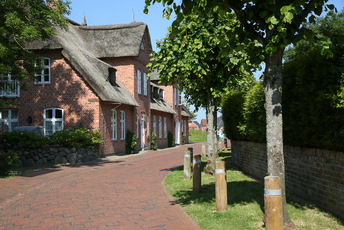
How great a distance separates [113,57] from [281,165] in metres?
22.8

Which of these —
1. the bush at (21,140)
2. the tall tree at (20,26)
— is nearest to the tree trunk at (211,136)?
the tall tree at (20,26)

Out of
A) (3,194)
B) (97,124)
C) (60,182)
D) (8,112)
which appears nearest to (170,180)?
(60,182)

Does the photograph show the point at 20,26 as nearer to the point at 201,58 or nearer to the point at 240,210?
the point at 201,58

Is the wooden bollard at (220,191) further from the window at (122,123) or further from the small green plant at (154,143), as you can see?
the small green plant at (154,143)

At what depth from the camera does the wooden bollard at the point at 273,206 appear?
15.6ft

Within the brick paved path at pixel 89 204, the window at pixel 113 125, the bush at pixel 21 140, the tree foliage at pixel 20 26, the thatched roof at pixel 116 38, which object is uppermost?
the thatched roof at pixel 116 38

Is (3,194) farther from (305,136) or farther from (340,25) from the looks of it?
(340,25)

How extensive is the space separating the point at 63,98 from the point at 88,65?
2.64 m

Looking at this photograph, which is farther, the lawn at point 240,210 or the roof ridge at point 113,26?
the roof ridge at point 113,26

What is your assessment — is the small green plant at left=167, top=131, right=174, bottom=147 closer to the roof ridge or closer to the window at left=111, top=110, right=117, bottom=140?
the roof ridge

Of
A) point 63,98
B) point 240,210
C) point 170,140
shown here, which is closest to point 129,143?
point 63,98

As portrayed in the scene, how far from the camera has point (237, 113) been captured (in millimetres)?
13727

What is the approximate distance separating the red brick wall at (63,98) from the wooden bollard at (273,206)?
54.5 feet

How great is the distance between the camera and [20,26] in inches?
548
